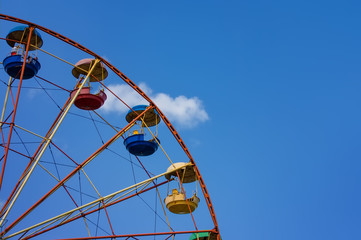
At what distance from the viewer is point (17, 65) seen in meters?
20.5

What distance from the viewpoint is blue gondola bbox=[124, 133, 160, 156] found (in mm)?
21516

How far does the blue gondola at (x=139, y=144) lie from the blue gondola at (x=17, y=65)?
4.39 meters

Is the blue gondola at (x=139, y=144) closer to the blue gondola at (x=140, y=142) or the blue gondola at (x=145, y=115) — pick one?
the blue gondola at (x=140, y=142)

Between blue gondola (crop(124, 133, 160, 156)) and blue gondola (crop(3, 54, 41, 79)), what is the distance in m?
4.39

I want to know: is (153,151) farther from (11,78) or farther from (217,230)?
(11,78)

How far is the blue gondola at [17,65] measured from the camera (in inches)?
809

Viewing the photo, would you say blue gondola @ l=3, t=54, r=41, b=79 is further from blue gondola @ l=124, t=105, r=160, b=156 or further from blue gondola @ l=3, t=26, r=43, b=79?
blue gondola @ l=124, t=105, r=160, b=156

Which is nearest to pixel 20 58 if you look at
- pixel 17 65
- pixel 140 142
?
pixel 17 65

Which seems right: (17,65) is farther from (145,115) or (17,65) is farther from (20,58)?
(145,115)

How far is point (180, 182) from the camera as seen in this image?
21.6m

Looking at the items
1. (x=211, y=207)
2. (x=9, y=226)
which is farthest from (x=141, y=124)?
(x=9, y=226)

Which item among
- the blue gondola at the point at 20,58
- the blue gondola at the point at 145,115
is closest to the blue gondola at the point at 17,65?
the blue gondola at the point at 20,58

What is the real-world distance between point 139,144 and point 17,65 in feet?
17.5

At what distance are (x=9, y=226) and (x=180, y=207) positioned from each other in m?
6.81
